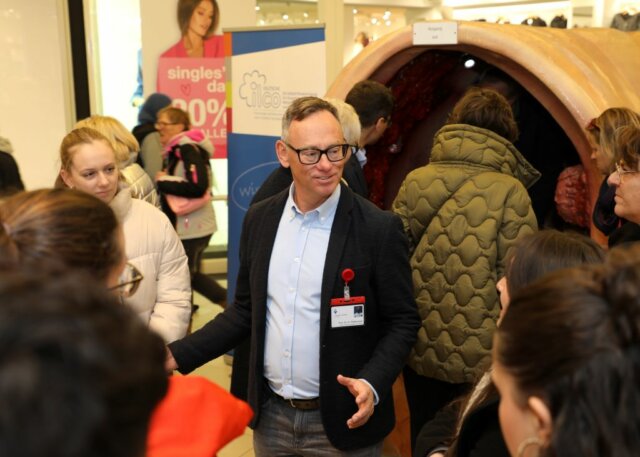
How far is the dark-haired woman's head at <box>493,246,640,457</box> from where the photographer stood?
813mm

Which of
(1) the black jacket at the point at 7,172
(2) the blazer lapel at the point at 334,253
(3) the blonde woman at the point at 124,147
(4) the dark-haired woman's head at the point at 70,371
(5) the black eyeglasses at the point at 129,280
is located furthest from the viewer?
(1) the black jacket at the point at 7,172

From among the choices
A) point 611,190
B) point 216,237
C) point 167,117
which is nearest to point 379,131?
point 611,190

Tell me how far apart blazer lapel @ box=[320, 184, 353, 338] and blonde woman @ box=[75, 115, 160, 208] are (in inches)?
43.3

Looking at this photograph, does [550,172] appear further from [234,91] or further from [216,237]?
[216,237]

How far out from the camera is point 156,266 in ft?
7.47

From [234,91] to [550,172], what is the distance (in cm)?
184

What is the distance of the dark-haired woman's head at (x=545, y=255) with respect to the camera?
A: 1.30m

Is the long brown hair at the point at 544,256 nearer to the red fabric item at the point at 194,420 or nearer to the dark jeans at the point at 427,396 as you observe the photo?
the red fabric item at the point at 194,420

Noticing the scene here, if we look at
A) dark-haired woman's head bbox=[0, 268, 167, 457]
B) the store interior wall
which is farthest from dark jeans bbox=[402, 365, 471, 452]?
the store interior wall

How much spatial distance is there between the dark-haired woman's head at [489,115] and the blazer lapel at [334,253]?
0.89 metres

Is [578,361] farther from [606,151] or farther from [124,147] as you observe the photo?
[124,147]

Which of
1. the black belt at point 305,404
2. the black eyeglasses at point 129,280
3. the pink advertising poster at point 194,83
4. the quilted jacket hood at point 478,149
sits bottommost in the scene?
the black belt at point 305,404

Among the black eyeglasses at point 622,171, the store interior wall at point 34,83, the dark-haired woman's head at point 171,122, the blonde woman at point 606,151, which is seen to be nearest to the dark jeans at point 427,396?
the blonde woman at point 606,151

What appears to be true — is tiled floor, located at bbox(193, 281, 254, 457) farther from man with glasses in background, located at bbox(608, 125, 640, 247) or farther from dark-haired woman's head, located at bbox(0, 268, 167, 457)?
dark-haired woman's head, located at bbox(0, 268, 167, 457)
